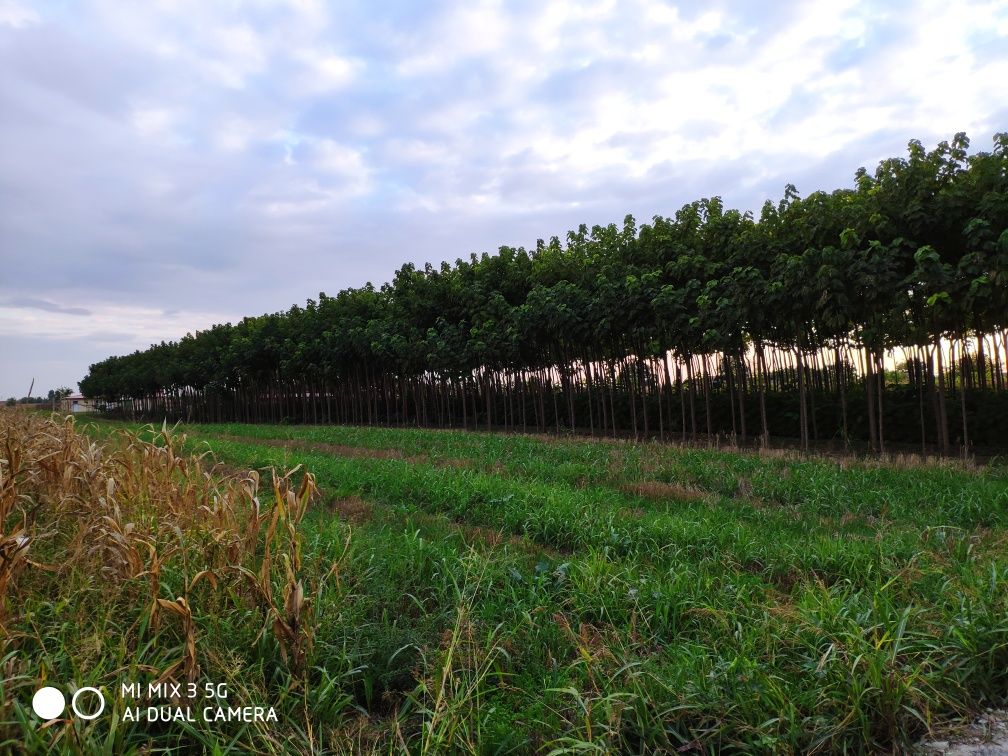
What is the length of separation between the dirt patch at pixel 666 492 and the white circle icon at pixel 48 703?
5840mm

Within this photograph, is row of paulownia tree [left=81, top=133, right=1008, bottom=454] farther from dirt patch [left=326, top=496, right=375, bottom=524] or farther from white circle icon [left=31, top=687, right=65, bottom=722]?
white circle icon [left=31, top=687, right=65, bottom=722]

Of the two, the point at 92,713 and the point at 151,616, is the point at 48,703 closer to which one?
the point at 92,713

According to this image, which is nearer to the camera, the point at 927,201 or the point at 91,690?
the point at 91,690

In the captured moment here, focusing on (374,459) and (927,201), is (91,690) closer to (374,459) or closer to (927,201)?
(374,459)

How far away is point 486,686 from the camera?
8.87 feet

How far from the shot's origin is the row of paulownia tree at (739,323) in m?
9.85

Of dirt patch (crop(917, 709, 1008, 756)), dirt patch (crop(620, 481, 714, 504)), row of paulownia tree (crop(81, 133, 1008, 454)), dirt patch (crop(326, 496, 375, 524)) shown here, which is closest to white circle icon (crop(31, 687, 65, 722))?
dirt patch (crop(917, 709, 1008, 756))

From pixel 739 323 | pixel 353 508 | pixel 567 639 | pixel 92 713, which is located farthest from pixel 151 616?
pixel 739 323

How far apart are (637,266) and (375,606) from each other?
44.3 ft

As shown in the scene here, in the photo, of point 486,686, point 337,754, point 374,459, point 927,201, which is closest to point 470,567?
point 486,686

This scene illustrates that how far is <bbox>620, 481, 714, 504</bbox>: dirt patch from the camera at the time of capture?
682 cm

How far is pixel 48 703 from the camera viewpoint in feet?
6.57

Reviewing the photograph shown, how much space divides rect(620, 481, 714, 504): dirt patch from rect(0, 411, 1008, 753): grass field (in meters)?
1.37

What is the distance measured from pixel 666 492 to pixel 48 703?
6.09 m
